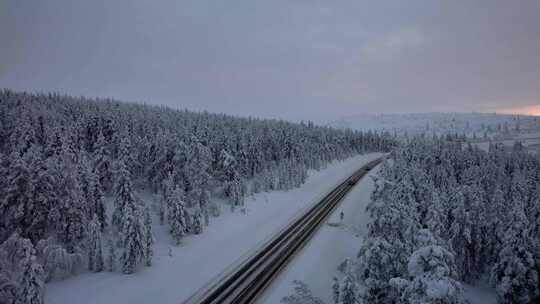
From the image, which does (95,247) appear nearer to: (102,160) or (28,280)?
(28,280)

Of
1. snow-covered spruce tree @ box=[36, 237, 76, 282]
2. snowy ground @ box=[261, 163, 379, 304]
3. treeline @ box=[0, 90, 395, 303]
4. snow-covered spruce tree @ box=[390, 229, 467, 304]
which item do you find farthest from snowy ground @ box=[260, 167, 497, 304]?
snow-covered spruce tree @ box=[36, 237, 76, 282]

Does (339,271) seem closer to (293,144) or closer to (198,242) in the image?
(198,242)

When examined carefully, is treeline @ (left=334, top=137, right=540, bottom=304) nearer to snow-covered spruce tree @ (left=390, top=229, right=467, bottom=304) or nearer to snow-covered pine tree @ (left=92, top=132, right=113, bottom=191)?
snow-covered spruce tree @ (left=390, top=229, right=467, bottom=304)

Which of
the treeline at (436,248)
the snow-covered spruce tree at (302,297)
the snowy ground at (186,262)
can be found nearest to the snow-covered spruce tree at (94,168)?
the snowy ground at (186,262)

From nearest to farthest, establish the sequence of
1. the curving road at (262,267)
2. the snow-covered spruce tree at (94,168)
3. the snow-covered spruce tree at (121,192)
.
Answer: the curving road at (262,267) < the snow-covered spruce tree at (94,168) < the snow-covered spruce tree at (121,192)

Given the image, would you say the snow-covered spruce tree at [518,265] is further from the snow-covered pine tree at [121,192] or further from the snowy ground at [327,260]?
the snow-covered pine tree at [121,192]

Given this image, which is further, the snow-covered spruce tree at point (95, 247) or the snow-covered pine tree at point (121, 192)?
the snow-covered pine tree at point (121, 192)

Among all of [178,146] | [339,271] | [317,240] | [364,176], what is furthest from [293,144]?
[339,271]
